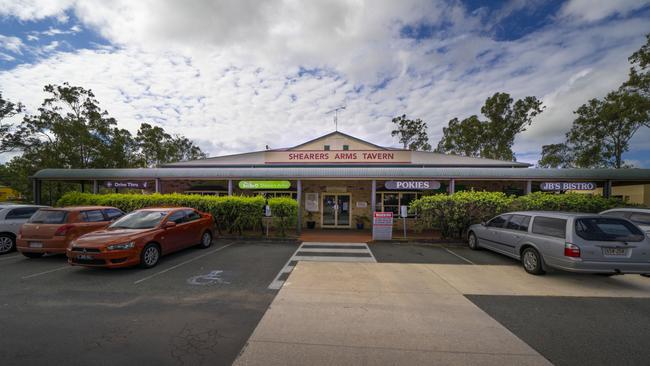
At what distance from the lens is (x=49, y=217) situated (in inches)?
275

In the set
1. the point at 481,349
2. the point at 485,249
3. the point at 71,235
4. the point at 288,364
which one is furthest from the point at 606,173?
the point at 71,235

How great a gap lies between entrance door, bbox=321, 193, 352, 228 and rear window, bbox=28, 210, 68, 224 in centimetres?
1061

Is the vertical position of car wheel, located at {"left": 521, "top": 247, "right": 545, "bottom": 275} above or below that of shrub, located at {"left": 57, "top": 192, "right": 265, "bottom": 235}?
below

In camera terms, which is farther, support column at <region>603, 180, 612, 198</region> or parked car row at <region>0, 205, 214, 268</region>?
support column at <region>603, 180, 612, 198</region>

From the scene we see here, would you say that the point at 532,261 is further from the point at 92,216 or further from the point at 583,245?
the point at 92,216

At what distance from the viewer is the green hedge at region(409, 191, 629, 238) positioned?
385 inches

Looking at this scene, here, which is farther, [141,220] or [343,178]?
[343,178]

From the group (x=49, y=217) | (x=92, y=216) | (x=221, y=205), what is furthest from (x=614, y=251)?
(x=49, y=217)

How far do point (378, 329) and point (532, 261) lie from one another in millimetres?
5146

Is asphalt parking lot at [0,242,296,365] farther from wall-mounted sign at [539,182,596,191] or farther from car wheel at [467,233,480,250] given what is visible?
wall-mounted sign at [539,182,596,191]

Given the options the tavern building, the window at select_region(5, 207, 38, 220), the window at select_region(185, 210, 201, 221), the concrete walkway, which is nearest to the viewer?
the concrete walkway

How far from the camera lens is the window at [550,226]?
5621mm

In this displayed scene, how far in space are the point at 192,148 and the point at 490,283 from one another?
49434 mm

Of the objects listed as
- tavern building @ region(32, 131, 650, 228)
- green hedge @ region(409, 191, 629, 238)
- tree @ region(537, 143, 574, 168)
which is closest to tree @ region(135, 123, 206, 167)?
tavern building @ region(32, 131, 650, 228)
